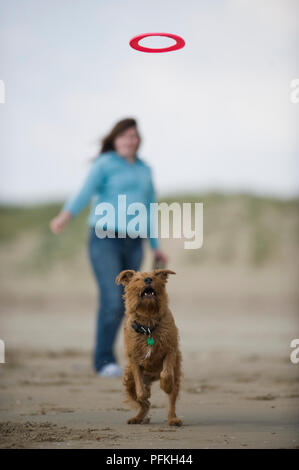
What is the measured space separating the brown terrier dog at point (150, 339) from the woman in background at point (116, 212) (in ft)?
5.31

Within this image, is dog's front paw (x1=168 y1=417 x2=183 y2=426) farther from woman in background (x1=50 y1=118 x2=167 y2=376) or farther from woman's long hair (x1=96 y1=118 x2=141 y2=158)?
woman's long hair (x1=96 y1=118 x2=141 y2=158)

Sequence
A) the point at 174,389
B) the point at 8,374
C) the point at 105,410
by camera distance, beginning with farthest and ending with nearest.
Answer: the point at 8,374 → the point at 105,410 → the point at 174,389

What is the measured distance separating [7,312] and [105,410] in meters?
13.9

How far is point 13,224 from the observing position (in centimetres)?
3262

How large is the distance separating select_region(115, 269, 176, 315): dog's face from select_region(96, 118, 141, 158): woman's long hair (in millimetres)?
2311

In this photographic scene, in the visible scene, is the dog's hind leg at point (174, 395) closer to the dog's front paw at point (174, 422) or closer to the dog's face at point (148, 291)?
the dog's front paw at point (174, 422)

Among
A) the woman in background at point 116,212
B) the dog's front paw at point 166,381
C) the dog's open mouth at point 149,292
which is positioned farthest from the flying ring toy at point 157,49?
the dog's front paw at point 166,381

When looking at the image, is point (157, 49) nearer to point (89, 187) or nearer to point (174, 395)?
point (89, 187)

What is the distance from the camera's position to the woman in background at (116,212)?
668 cm

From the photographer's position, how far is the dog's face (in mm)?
4785

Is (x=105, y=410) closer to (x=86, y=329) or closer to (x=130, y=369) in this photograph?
(x=130, y=369)

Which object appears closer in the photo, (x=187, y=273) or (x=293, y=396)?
(x=293, y=396)

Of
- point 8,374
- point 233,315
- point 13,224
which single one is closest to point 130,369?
point 8,374

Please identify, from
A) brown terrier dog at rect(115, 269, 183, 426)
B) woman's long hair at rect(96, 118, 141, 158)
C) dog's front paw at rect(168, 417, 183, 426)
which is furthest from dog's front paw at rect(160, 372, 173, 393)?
woman's long hair at rect(96, 118, 141, 158)
